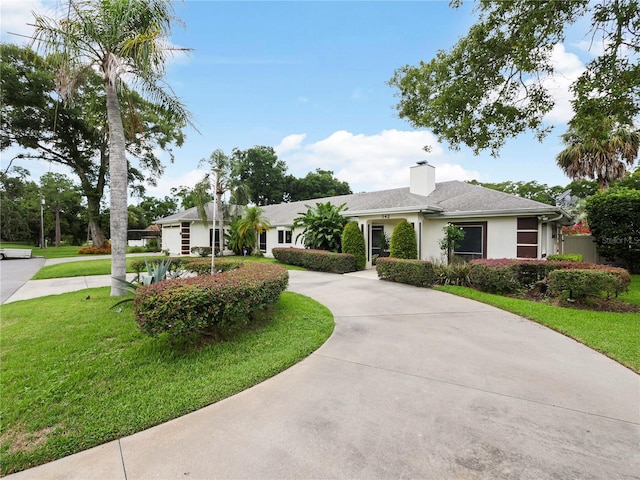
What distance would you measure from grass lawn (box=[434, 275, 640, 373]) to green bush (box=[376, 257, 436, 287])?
1.58 m

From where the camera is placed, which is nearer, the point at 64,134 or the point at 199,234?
the point at 199,234

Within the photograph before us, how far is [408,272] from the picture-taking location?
31.8 ft

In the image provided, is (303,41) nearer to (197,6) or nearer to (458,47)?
(197,6)

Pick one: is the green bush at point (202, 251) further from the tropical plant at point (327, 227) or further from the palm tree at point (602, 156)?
the palm tree at point (602, 156)

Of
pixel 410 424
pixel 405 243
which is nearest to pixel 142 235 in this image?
pixel 405 243

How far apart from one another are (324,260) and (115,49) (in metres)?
9.48

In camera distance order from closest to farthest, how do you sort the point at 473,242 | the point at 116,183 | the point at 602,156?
the point at 116,183, the point at 473,242, the point at 602,156

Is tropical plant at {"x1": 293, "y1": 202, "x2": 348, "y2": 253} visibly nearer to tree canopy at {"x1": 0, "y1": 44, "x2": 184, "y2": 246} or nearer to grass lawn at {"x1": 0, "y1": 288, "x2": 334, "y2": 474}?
grass lawn at {"x1": 0, "y1": 288, "x2": 334, "y2": 474}

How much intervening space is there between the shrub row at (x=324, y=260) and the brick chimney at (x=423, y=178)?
5916 millimetres

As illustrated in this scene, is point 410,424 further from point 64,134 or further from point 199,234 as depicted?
point 64,134

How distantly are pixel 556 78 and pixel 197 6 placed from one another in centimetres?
842

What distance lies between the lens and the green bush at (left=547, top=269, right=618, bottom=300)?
21.2ft

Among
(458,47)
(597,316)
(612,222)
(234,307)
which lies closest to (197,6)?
(458,47)

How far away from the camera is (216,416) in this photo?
2.73 metres
